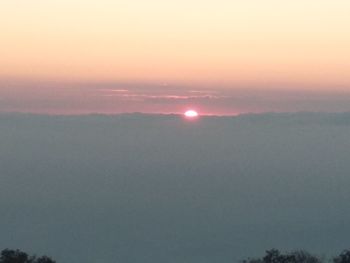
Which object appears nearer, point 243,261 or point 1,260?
point 1,260

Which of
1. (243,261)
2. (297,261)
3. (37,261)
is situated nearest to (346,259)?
(297,261)

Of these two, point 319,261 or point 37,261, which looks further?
point 319,261

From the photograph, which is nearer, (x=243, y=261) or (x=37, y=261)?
(x=37, y=261)

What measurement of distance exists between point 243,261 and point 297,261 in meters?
5.39

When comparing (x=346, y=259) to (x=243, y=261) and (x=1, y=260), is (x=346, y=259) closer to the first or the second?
(x=243, y=261)

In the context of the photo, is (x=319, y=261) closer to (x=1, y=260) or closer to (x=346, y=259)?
(x=346, y=259)

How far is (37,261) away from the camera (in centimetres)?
7531

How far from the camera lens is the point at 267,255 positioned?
78.7 metres

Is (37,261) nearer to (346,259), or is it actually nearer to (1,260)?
(1,260)

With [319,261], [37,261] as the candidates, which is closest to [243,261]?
[319,261]

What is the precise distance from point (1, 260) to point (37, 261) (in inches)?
80.2

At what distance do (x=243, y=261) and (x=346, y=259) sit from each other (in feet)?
27.1

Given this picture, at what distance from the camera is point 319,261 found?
8188 cm

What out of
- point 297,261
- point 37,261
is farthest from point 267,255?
point 37,261
